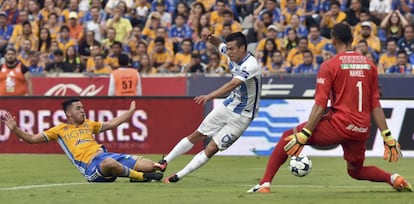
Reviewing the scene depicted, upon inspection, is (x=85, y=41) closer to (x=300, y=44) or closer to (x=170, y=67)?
(x=170, y=67)

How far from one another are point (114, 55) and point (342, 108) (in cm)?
1616

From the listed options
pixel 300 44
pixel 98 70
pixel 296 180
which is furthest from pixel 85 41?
pixel 296 180

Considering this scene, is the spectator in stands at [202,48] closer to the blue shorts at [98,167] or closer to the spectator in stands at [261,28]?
the spectator in stands at [261,28]

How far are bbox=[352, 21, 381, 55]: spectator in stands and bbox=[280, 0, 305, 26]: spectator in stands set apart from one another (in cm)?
211

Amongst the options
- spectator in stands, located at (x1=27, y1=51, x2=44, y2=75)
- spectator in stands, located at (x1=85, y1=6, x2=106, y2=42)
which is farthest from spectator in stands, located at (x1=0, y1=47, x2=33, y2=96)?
spectator in stands, located at (x1=85, y1=6, x2=106, y2=42)

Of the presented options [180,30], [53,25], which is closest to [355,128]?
[180,30]

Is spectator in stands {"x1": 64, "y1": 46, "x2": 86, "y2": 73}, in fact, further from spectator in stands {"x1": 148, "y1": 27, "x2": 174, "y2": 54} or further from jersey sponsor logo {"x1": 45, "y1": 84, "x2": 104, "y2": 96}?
spectator in stands {"x1": 148, "y1": 27, "x2": 174, "y2": 54}

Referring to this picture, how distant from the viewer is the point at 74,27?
31078mm

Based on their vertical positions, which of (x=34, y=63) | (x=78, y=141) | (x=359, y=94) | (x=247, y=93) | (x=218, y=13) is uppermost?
(x=359, y=94)

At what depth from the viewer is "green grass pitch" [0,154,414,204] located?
12250 millimetres

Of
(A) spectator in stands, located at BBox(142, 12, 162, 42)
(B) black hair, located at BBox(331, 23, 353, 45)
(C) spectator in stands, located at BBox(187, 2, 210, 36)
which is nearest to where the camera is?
(B) black hair, located at BBox(331, 23, 353, 45)

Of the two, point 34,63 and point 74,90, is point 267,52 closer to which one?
point 74,90

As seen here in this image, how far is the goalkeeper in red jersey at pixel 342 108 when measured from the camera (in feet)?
40.5

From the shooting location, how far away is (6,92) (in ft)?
82.2
